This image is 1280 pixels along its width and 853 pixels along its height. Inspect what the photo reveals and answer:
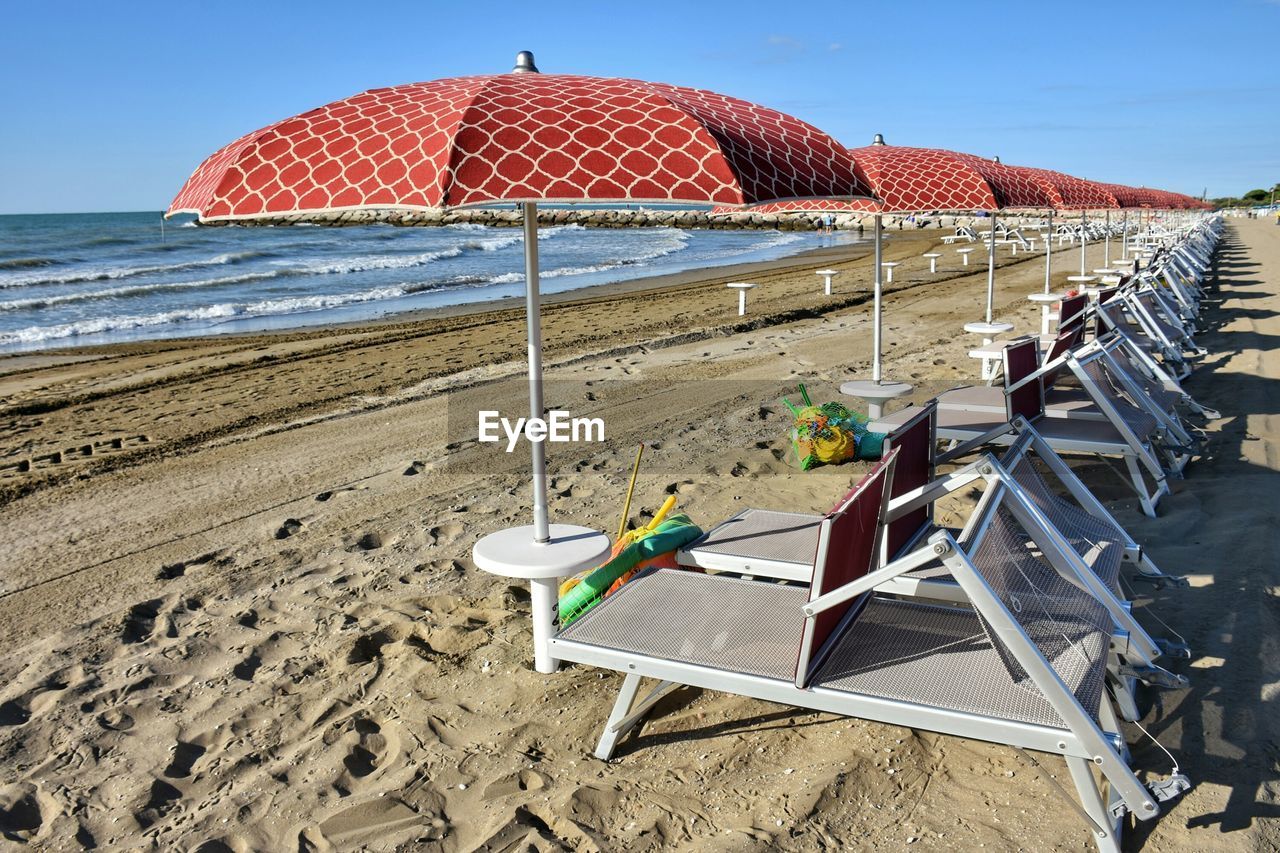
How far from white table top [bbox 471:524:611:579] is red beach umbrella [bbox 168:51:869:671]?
1.29m

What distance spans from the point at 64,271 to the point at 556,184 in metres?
28.8

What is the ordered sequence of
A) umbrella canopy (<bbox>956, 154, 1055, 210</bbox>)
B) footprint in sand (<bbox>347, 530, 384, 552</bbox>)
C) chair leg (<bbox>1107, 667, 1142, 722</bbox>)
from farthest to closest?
umbrella canopy (<bbox>956, 154, 1055, 210</bbox>), footprint in sand (<bbox>347, 530, 384, 552</bbox>), chair leg (<bbox>1107, 667, 1142, 722</bbox>)

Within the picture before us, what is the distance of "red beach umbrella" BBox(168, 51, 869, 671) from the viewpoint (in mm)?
2623

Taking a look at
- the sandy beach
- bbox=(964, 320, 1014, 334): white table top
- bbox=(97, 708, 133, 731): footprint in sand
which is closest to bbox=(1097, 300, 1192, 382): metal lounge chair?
the sandy beach

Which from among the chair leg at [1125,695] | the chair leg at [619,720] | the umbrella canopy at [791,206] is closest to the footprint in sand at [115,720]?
the chair leg at [619,720]

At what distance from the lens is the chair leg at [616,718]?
9.99 ft

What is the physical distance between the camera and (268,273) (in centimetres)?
2470

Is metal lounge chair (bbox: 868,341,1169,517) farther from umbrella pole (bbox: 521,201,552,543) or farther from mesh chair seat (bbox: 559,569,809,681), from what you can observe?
umbrella pole (bbox: 521,201,552,543)

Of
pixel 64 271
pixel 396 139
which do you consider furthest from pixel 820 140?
pixel 64 271

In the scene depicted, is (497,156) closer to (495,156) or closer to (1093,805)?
(495,156)

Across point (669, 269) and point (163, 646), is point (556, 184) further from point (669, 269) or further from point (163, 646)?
point (669, 269)

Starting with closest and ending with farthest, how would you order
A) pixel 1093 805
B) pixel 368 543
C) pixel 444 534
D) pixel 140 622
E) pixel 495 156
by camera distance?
pixel 1093 805 → pixel 495 156 → pixel 140 622 → pixel 368 543 → pixel 444 534

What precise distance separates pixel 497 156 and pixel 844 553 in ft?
4.92

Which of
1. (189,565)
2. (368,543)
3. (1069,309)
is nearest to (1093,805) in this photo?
(368,543)
